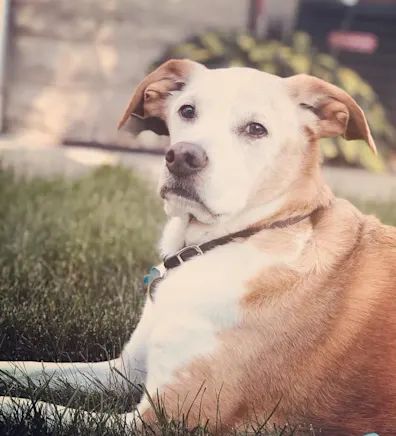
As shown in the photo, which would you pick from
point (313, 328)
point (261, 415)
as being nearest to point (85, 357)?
point (261, 415)

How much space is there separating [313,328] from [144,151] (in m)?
1.97

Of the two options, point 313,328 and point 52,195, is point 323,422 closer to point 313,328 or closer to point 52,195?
point 313,328

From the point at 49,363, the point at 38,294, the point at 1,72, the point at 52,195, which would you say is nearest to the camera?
the point at 49,363

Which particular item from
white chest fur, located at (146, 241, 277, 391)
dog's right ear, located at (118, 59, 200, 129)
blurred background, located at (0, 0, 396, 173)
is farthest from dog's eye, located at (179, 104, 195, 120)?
blurred background, located at (0, 0, 396, 173)

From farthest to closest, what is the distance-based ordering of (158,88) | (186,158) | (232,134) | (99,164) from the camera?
(99,164) → (158,88) → (232,134) → (186,158)

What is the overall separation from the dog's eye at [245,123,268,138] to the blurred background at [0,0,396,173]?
1.28 meters

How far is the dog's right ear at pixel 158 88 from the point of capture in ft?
5.62

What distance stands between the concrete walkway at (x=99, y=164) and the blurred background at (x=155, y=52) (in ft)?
0.18

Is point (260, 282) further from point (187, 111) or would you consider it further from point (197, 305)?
point (187, 111)

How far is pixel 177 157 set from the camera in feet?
4.56

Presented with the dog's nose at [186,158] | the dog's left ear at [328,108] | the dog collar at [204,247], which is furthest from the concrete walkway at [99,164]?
the dog's nose at [186,158]

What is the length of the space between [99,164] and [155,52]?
0.76 meters

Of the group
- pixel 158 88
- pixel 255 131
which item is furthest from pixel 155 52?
pixel 255 131

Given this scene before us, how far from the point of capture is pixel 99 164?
325cm
